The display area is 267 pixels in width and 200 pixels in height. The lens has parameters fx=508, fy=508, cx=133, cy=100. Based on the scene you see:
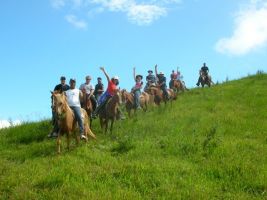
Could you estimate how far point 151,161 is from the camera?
1680 cm

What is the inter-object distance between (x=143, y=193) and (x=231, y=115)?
40.4 ft

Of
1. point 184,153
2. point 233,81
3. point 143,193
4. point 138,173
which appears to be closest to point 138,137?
point 184,153

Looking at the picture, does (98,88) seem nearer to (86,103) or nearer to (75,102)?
(86,103)

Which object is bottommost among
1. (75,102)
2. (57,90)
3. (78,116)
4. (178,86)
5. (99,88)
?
(78,116)

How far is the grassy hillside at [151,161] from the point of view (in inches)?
552

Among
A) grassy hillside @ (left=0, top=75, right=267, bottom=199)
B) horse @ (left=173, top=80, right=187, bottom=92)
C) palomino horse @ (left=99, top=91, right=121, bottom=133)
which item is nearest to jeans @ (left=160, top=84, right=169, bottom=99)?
horse @ (left=173, top=80, right=187, bottom=92)

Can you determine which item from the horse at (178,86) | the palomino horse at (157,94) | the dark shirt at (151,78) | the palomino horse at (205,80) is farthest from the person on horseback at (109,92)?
the palomino horse at (205,80)

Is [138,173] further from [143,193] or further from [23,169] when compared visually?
[23,169]

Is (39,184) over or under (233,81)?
under

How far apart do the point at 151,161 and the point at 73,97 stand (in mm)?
4617

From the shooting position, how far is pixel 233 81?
130 feet

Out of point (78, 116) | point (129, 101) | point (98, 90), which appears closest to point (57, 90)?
point (78, 116)

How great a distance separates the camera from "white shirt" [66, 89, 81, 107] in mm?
19531

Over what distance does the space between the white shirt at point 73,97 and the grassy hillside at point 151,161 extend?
5.38 ft
